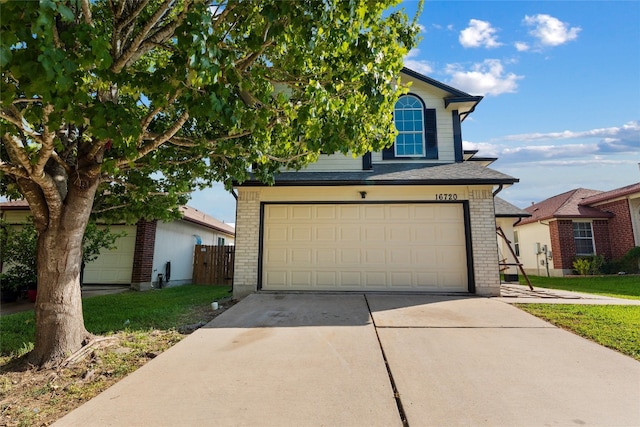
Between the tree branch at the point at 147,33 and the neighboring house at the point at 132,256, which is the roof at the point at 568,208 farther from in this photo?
the tree branch at the point at 147,33

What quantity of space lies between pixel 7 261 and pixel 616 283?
796 inches

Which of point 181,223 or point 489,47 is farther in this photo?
point 181,223

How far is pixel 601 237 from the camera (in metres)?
15.7

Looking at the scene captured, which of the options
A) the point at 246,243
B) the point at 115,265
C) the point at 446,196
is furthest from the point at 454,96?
the point at 115,265

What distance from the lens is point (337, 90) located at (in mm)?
4441

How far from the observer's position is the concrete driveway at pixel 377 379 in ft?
8.28

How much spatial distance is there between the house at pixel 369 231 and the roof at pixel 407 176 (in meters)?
0.03

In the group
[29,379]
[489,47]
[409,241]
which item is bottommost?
[29,379]

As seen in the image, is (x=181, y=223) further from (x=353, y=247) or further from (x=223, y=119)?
(x=223, y=119)

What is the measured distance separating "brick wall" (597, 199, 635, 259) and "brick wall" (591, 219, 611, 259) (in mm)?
136

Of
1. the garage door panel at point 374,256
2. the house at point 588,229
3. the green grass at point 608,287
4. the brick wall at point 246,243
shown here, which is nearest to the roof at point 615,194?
the house at point 588,229

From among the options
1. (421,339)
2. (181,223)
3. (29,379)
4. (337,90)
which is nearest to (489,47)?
(337,90)

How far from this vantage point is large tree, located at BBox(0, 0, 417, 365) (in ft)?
8.87

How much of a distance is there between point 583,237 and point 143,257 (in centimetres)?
2017
